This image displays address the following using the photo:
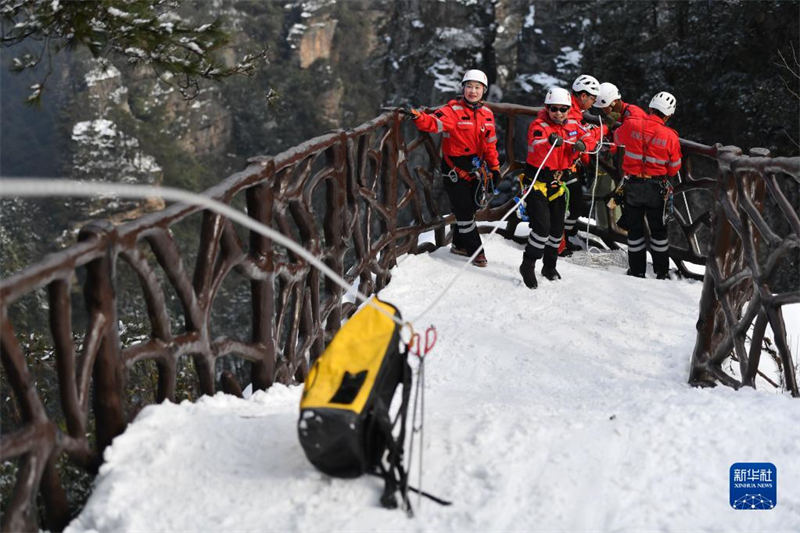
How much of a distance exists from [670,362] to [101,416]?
12.5 ft

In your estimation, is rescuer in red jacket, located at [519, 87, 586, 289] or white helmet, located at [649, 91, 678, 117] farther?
white helmet, located at [649, 91, 678, 117]

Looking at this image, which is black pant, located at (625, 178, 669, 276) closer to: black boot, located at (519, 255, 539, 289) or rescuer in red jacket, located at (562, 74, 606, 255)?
rescuer in red jacket, located at (562, 74, 606, 255)

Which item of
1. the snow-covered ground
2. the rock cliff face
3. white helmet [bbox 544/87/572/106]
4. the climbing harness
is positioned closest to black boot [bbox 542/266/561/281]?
the climbing harness

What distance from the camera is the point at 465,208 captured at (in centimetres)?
772

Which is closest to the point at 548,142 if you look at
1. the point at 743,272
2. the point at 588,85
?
the point at 588,85

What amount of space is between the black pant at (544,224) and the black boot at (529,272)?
44 mm

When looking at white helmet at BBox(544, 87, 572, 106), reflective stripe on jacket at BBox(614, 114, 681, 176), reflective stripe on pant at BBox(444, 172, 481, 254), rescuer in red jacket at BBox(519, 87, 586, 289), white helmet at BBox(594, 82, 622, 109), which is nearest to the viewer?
white helmet at BBox(544, 87, 572, 106)

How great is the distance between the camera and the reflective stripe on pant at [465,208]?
769 cm

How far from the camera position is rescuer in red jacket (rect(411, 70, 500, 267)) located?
7.30m

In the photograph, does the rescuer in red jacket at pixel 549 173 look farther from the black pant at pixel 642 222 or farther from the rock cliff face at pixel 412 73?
the rock cliff face at pixel 412 73

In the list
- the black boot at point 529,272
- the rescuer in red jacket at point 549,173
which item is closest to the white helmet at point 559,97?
the rescuer in red jacket at point 549,173

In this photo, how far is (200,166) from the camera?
6475cm

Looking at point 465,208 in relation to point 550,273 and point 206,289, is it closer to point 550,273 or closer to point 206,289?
point 550,273

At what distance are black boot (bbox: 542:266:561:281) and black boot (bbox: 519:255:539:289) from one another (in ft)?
0.62
